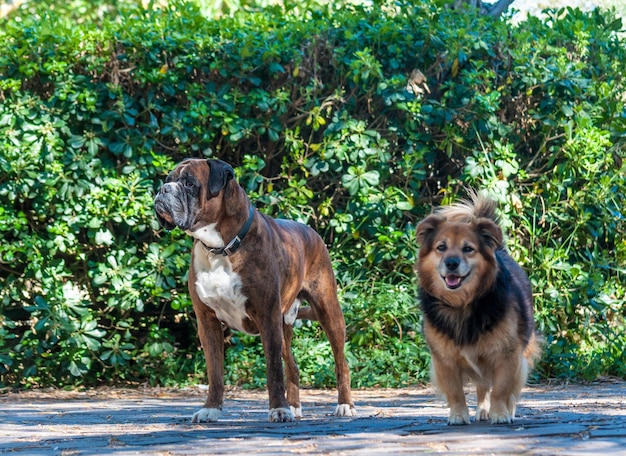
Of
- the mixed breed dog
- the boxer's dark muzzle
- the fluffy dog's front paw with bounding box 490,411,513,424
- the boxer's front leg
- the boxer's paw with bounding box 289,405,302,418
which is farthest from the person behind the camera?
the boxer's paw with bounding box 289,405,302,418

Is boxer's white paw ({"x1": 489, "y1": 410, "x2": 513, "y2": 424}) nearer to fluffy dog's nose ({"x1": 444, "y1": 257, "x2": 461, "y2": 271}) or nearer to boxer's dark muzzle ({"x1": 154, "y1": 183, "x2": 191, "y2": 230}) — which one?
fluffy dog's nose ({"x1": 444, "y1": 257, "x2": 461, "y2": 271})

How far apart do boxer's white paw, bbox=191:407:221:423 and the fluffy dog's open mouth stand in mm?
1769

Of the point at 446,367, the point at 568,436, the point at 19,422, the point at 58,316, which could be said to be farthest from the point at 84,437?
the point at 58,316

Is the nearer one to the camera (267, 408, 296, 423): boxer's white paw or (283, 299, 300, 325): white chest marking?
(267, 408, 296, 423): boxer's white paw

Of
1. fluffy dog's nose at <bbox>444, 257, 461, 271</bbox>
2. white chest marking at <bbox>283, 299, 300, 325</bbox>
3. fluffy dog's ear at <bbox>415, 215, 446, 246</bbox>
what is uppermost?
fluffy dog's ear at <bbox>415, 215, 446, 246</bbox>

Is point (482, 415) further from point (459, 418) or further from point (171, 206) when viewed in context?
point (171, 206)

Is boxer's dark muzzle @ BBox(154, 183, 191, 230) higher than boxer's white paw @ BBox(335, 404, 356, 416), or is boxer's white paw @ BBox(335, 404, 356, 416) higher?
boxer's dark muzzle @ BBox(154, 183, 191, 230)

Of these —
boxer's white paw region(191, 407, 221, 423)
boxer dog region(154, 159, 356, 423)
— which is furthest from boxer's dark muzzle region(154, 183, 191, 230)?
boxer's white paw region(191, 407, 221, 423)

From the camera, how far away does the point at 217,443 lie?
5207 mm

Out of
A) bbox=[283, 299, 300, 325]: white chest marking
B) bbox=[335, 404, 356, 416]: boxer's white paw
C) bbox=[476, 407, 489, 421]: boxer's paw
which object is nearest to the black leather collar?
bbox=[283, 299, 300, 325]: white chest marking

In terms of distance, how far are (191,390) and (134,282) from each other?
3.83 ft

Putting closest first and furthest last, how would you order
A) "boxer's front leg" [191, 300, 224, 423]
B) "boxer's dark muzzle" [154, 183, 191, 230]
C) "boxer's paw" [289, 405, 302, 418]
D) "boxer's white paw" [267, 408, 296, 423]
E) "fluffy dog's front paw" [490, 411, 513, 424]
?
"fluffy dog's front paw" [490, 411, 513, 424] → "boxer's dark muzzle" [154, 183, 191, 230] → "boxer's white paw" [267, 408, 296, 423] → "boxer's front leg" [191, 300, 224, 423] → "boxer's paw" [289, 405, 302, 418]

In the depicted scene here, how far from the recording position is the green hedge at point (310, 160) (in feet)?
30.9

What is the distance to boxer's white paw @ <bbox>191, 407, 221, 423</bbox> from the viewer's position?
6523mm
